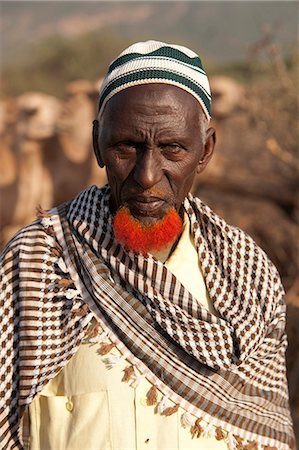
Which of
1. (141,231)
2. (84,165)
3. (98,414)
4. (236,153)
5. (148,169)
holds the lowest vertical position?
(98,414)

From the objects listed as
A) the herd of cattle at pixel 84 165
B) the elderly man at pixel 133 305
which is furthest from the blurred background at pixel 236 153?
the elderly man at pixel 133 305


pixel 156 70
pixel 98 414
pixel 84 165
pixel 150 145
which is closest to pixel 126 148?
pixel 150 145

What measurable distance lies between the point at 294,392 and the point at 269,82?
4.42 m

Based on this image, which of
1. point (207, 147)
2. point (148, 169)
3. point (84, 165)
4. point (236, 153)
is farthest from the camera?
point (236, 153)

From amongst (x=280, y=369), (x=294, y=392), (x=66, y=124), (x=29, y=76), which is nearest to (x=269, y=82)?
(x=66, y=124)

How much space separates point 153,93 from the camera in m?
2.15

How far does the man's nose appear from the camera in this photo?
211 centimetres

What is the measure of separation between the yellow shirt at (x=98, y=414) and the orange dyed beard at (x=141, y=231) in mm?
322

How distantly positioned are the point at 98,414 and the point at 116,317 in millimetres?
282

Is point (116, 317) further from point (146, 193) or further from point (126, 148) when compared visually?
point (126, 148)

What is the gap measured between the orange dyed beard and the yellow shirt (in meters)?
0.32

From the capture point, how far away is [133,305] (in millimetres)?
2264

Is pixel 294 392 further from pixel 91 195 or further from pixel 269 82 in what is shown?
pixel 269 82

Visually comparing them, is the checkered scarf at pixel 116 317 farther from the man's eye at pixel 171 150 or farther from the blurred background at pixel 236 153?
the blurred background at pixel 236 153
